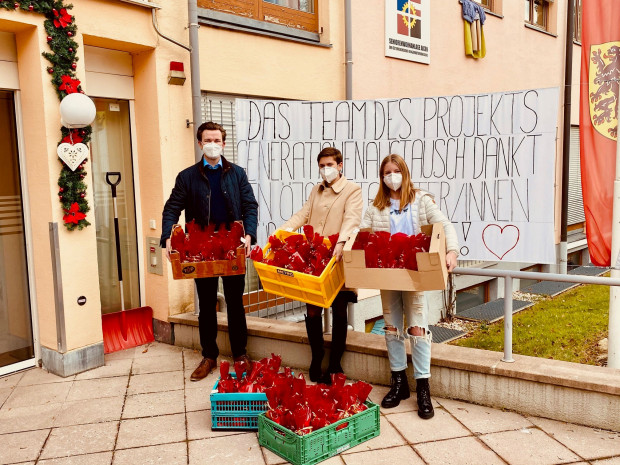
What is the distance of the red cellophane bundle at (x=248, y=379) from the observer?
3.63m

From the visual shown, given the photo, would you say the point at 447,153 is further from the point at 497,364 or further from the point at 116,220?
the point at 116,220

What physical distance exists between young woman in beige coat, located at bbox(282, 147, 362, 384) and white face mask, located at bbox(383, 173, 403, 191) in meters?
0.39

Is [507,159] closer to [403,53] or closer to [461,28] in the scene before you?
[403,53]

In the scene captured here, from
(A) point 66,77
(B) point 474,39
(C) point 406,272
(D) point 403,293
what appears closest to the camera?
(C) point 406,272

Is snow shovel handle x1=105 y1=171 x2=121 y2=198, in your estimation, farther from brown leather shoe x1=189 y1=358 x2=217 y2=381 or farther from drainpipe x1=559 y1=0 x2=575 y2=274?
drainpipe x1=559 y1=0 x2=575 y2=274

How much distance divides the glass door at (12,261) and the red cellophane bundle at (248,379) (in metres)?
2.35

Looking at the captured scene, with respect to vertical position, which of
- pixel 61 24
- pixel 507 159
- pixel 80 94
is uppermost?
pixel 61 24

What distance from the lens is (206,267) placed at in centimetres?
393

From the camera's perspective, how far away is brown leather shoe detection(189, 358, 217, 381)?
4.58 meters

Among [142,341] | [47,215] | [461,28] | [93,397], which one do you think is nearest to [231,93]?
[47,215]

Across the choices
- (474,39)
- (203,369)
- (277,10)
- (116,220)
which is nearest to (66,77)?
(116,220)

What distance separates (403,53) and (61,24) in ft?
16.3

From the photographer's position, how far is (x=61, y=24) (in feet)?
15.0

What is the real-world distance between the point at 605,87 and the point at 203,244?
322cm
